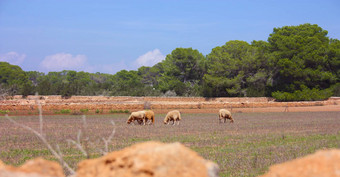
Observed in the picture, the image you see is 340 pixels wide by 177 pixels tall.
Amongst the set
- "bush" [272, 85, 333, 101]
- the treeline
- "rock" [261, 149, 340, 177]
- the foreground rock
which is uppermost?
the treeline

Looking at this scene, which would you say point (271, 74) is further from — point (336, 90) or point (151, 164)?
point (151, 164)

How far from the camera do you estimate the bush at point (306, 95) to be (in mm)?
56625

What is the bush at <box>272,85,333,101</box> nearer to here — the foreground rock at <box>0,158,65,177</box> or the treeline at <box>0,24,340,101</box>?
the treeline at <box>0,24,340,101</box>

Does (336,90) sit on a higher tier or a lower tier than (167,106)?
higher

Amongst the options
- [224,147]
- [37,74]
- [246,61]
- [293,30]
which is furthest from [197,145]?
[37,74]

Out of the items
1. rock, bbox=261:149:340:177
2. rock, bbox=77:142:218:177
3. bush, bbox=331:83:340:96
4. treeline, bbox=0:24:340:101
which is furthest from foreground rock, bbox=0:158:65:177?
bush, bbox=331:83:340:96

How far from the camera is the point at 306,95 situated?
56844 millimetres

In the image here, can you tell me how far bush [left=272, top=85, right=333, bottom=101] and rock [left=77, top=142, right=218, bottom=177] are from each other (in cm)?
5755

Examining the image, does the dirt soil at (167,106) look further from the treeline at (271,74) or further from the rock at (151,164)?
the rock at (151,164)

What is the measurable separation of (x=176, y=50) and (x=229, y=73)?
18994mm

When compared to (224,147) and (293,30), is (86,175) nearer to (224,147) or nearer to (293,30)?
(224,147)

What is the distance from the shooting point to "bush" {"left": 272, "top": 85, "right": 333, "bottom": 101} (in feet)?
186

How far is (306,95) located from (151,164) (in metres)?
58.0

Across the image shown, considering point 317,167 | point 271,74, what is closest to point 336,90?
point 271,74
